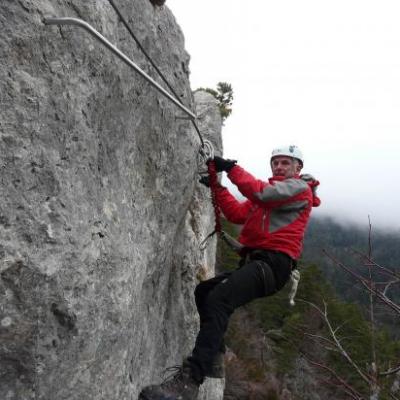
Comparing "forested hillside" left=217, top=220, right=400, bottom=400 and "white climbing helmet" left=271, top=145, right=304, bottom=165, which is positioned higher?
"white climbing helmet" left=271, top=145, right=304, bottom=165

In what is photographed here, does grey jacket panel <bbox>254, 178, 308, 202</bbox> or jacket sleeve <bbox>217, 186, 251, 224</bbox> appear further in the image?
jacket sleeve <bbox>217, 186, 251, 224</bbox>

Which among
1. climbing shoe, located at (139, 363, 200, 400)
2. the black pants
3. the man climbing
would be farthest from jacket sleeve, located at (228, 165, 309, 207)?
climbing shoe, located at (139, 363, 200, 400)

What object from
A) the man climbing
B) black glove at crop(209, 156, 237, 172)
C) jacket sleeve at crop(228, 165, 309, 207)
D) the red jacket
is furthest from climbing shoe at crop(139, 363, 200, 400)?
black glove at crop(209, 156, 237, 172)

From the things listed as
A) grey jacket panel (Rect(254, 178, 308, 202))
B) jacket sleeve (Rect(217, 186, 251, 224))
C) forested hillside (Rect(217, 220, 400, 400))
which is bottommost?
forested hillside (Rect(217, 220, 400, 400))

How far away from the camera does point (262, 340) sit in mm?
27391

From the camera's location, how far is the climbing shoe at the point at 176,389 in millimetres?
4215

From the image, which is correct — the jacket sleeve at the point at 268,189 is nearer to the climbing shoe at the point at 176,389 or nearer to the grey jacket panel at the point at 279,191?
the grey jacket panel at the point at 279,191

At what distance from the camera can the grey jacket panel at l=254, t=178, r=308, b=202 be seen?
510 centimetres

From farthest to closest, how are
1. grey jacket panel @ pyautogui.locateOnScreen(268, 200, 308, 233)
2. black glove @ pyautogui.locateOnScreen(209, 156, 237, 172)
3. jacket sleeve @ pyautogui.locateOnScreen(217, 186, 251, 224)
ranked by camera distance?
jacket sleeve @ pyautogui.locateOnScreen(217, 186, 251, 224), black glove @ pyautogui.locateOnScreen(209, 156, 237, 172), grey jacket panel @ pyautogui.locateOnScreen(268, 200, 308, 233)

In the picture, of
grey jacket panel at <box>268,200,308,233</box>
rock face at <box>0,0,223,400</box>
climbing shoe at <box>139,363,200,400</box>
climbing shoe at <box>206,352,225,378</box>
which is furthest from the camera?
grey jacket panel at <box>268,200,308,233</box>

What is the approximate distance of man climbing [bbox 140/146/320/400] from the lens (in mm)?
4645

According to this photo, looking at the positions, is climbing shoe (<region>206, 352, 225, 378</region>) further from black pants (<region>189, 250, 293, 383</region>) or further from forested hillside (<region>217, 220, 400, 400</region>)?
forested hillside (<region>217, 220, 400, 400</region>)

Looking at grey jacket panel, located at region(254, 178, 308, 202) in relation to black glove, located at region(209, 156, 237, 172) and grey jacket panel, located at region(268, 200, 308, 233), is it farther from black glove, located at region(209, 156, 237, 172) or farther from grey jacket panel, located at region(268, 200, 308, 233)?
black glove, located at region(209, 156, 237, 172)

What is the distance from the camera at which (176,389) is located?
14.1ft
